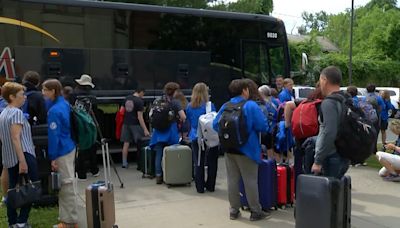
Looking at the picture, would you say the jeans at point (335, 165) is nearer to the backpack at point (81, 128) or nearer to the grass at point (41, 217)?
the backpack at point (81, 128)

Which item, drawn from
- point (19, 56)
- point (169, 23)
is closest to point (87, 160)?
point (19, 56)

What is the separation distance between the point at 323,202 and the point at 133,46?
770cm

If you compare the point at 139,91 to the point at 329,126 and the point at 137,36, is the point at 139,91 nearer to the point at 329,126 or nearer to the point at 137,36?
the point at 137,36

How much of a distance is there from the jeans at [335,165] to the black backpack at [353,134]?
5.3 inches

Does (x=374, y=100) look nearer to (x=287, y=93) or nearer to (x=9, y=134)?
(x=287, y=93)

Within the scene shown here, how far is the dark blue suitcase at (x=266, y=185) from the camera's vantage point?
21.6ft

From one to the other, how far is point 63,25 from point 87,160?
3.05 m

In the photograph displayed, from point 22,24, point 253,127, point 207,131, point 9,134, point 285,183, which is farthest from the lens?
point 22,24

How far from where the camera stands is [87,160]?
9398 mm

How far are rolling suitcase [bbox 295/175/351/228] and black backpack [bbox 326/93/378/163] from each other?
30 cm

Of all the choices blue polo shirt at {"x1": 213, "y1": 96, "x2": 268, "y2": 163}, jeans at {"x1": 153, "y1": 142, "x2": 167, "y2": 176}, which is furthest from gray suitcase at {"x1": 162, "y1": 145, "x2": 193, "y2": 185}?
blue polo shirt at {"x1": 213, "y1": 96, "x2": 268, "y2": 163}

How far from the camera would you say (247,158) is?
615 centimetres

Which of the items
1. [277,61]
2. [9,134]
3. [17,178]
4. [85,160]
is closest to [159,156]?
[85,160]

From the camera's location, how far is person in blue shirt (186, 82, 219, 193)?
774cm
